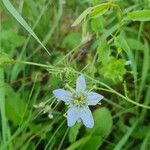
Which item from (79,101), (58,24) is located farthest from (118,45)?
(58,24)

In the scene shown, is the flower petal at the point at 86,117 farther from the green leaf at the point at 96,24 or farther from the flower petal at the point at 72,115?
the green leaf at the point at 96,24

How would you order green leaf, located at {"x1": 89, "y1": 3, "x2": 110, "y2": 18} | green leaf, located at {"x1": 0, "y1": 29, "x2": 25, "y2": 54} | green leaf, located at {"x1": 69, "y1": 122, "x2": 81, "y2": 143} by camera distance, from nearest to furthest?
1. green leaf, located at {"x1": 89, "y1": 3, "x2": 110, "y2": 18}
2. green leaf, located at {"x1": 69, "y1": 122, "x2": 81, "y2": 143}
3. green leaf, located at {"x1": 0, "y1": 29, "x2": 25, "y2": 54}

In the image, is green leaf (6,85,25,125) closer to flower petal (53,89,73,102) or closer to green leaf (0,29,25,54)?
green leaf (0,29,25,54)

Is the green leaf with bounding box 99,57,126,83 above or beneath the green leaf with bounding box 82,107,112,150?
above

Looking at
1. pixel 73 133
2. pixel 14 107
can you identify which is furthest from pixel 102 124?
pixel 14 107

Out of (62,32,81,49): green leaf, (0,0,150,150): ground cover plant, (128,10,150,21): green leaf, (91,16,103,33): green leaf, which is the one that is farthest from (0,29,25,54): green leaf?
(128,10,150,21): green leaf

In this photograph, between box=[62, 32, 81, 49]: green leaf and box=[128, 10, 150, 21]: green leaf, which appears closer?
box=[128, 10, 150, 21]: green leaf

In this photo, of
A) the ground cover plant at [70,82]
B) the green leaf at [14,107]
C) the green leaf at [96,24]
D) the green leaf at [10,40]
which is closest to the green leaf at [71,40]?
the ground cover plant at [70,82]
